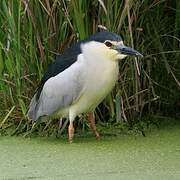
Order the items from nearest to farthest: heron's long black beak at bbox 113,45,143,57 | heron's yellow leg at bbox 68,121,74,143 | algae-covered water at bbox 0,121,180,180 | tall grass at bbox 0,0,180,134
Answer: algae-covered water at bbox 0,121,180,180 → heron's long black beak at bbox 113,45,143,57 → heron's yellow leg at bbox 68,121,74,143 → tall grass at bbox 0,0,180,134

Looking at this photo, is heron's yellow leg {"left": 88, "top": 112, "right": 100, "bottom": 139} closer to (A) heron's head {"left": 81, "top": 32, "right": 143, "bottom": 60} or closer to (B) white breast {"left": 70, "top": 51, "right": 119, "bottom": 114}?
(B) white breast {"left": 70, "top": 51, "right": 119, "bottom": 114}

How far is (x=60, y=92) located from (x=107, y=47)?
314 millimetres

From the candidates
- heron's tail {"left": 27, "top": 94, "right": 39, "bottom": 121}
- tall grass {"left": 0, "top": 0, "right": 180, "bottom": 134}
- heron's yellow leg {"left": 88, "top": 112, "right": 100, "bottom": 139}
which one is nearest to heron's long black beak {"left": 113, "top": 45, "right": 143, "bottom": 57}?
tall grass {"left": 0, "top": 0, "right": 180, "bottom": 134}

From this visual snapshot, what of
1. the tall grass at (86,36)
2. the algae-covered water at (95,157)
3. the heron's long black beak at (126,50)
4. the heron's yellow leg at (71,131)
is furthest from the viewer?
the tall grass at (86,36)

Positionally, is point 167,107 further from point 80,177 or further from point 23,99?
point 80,177

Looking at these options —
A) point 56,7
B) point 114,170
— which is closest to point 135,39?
point 56,7

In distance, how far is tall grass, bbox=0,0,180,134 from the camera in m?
3.34

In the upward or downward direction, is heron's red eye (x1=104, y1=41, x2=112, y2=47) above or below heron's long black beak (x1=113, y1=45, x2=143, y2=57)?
above

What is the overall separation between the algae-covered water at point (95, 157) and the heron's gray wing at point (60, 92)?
0.51 ft

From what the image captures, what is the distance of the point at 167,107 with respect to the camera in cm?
366

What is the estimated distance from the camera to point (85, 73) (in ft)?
10.4

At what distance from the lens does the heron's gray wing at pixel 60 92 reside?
3176 millimetres

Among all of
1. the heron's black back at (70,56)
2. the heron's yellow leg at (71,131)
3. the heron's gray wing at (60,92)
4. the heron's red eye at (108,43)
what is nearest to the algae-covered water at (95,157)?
the heron's yellow leg at (71,131)

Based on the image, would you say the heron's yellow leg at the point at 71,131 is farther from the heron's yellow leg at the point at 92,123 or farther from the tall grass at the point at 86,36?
the tall grass at the point at 86,36
